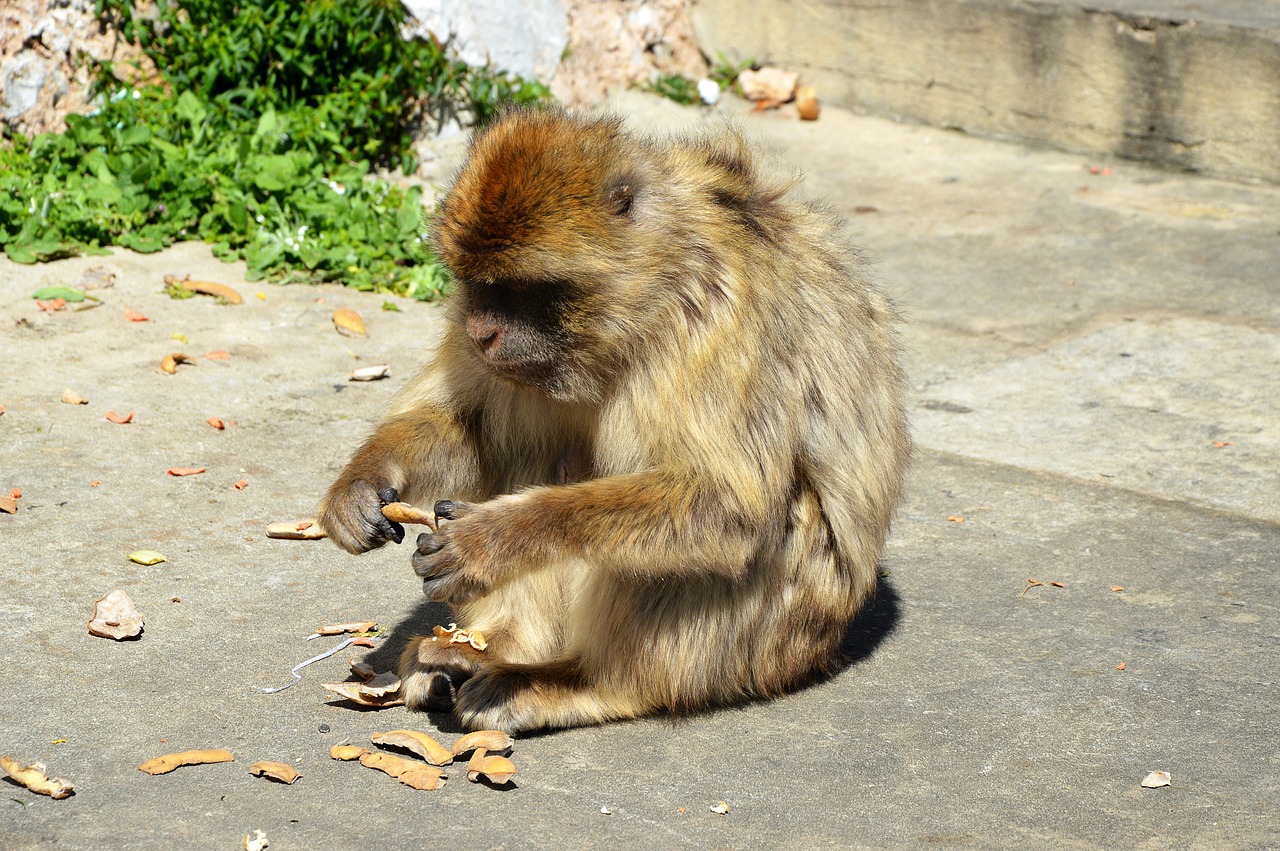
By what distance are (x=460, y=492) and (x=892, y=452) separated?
1.10m

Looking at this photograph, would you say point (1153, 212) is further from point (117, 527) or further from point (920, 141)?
point (117, 527)

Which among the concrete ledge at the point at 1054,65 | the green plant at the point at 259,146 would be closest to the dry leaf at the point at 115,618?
the green plant at the point at 259,146

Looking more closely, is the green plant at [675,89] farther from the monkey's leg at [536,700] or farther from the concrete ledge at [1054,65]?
the monkey's leg at [536,700]

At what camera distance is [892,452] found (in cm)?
363

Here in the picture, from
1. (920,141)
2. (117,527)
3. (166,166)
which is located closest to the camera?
(117,527)

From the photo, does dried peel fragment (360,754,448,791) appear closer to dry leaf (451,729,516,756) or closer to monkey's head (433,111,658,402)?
dry leaf (451,729,516,756)

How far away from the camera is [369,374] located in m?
5.57

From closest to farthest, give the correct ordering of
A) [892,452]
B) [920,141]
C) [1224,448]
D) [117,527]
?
[892,452] → [117,527] → [1224,448] → [920,141]

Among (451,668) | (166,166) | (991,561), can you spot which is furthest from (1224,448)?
(166,166)

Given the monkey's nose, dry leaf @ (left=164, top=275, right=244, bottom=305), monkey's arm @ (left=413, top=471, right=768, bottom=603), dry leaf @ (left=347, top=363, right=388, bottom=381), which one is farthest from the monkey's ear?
dry leaf @ (left=164, top=275, right=244, bottom=305)

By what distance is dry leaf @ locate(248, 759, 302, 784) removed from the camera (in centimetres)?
306

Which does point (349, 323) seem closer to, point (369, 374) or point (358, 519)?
point (369, 374)

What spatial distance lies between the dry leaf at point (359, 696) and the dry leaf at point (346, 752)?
0.21 m

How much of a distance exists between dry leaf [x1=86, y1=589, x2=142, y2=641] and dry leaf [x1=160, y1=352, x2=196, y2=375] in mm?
1783
